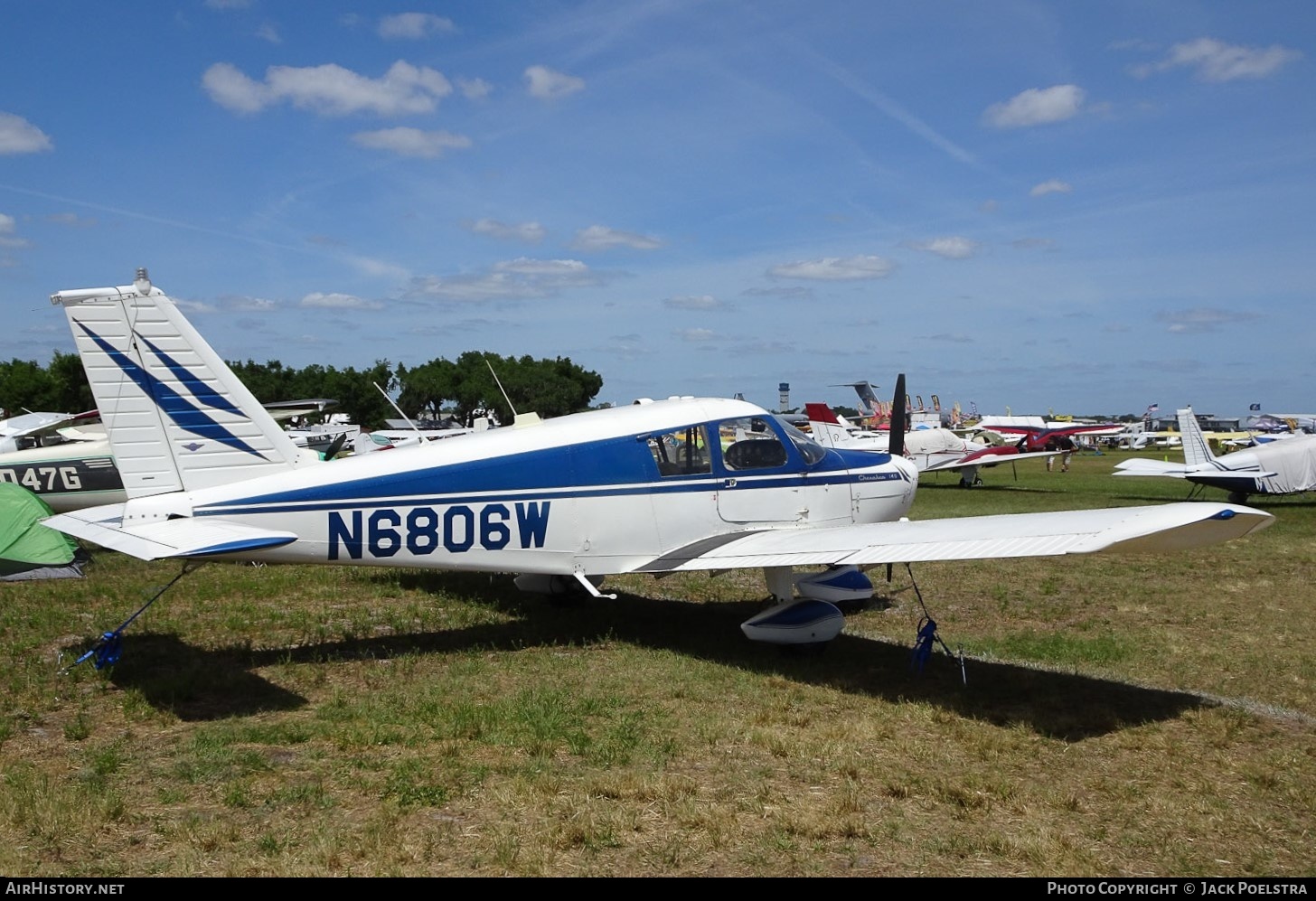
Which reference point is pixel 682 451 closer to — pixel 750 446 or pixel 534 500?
pixel 750 446

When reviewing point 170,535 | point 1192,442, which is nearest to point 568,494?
point 170,535

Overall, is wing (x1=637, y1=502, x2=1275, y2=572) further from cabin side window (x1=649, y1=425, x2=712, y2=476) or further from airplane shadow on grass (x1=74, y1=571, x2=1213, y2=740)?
airplane shadow on grass (x1=74, y1=571, x2=1213, y2=740)

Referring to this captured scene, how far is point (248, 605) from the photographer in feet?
32.4

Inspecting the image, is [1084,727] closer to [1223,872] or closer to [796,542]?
[1223,872]

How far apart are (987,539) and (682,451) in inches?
110

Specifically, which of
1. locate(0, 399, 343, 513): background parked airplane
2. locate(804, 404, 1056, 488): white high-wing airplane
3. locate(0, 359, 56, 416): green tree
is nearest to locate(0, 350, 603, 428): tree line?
locate(0, 359, 56, 416): green tree

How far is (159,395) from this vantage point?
7.08m

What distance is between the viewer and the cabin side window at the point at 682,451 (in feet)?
27.8

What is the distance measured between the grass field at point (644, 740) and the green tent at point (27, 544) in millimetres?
1802

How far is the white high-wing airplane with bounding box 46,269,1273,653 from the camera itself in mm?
6652

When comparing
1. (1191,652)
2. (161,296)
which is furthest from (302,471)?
(1191,652)

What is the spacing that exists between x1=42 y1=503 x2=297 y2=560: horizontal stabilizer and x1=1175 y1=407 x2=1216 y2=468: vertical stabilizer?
881 inches

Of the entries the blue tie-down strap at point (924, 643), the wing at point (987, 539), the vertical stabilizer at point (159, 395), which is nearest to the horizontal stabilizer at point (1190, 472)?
the wing at point (987, 539)

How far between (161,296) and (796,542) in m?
5.18
